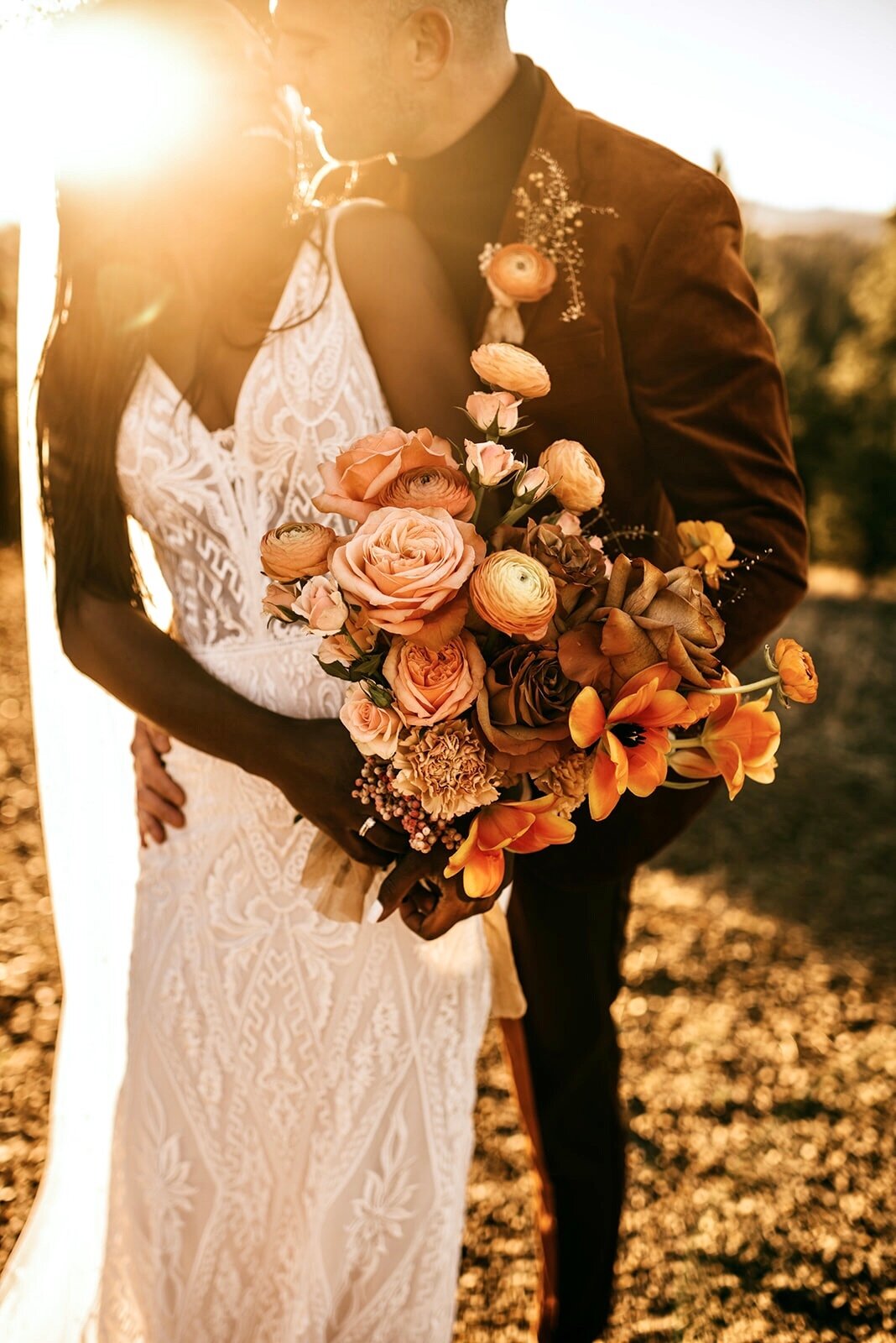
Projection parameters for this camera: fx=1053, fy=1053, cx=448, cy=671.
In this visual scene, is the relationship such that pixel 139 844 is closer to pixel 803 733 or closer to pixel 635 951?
pixel 635 951

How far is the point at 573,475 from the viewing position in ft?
4.77

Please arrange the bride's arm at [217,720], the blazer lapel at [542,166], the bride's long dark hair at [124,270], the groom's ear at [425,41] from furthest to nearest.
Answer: the blazer lapel at [542,166], the groom's ear at [425,41], the bride's long dark hair at [124,270], the bride's arm at [217,720]

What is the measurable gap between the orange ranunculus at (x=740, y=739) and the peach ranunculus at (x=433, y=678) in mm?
335

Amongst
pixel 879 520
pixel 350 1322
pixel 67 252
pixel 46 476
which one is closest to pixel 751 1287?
pixel 350 1322

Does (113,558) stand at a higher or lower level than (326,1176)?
higher

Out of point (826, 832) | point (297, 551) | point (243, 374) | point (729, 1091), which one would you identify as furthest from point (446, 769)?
point (826, 832)

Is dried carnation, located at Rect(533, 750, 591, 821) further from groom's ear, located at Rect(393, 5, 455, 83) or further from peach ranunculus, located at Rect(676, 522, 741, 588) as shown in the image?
groom's ear, located at Rect(393, 5, 455, 83)

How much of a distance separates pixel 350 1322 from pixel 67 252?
6.50 feet

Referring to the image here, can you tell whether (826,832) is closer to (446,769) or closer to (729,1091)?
(729,1091)

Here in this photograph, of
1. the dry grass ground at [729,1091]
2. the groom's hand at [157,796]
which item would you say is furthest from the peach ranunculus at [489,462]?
the dry grass ground at [729,1091]

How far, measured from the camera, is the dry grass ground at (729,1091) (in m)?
2.96

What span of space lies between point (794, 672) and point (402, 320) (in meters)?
0.85

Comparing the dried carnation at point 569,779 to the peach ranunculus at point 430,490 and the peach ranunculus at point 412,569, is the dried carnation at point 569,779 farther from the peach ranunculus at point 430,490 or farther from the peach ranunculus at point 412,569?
the peach ranunculus at point 430,490

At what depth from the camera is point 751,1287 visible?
2973 mm
